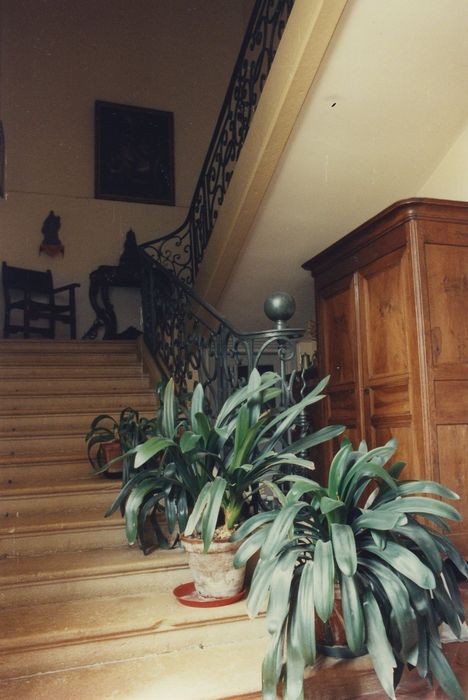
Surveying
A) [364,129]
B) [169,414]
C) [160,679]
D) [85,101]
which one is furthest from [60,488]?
[85,101]

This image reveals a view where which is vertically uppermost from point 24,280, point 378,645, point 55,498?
point 24,280

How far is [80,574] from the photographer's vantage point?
2.44 meters

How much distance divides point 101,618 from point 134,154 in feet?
19.8

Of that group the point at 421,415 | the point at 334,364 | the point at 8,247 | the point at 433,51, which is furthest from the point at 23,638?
the point at 8,247

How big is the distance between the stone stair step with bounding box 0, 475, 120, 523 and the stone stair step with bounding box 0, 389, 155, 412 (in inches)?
43.4

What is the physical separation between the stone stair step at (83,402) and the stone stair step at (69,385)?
2.2 inches

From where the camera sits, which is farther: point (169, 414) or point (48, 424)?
point (48, 424)

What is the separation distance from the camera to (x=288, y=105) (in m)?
3.31

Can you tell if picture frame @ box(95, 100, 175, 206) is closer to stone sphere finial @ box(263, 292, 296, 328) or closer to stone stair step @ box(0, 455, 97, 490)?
stone stair step @ box(0, 455, 97, 490)

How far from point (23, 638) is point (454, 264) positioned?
254cm

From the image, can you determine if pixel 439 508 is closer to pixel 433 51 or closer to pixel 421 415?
pixel 421 415

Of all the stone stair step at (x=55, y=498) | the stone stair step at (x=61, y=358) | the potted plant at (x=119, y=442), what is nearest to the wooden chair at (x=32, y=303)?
the stone stair step at (x=61, y=358)

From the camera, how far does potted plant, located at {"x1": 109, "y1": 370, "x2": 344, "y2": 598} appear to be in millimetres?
2281

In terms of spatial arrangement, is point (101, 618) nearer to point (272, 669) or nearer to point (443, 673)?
point (272, 669)
